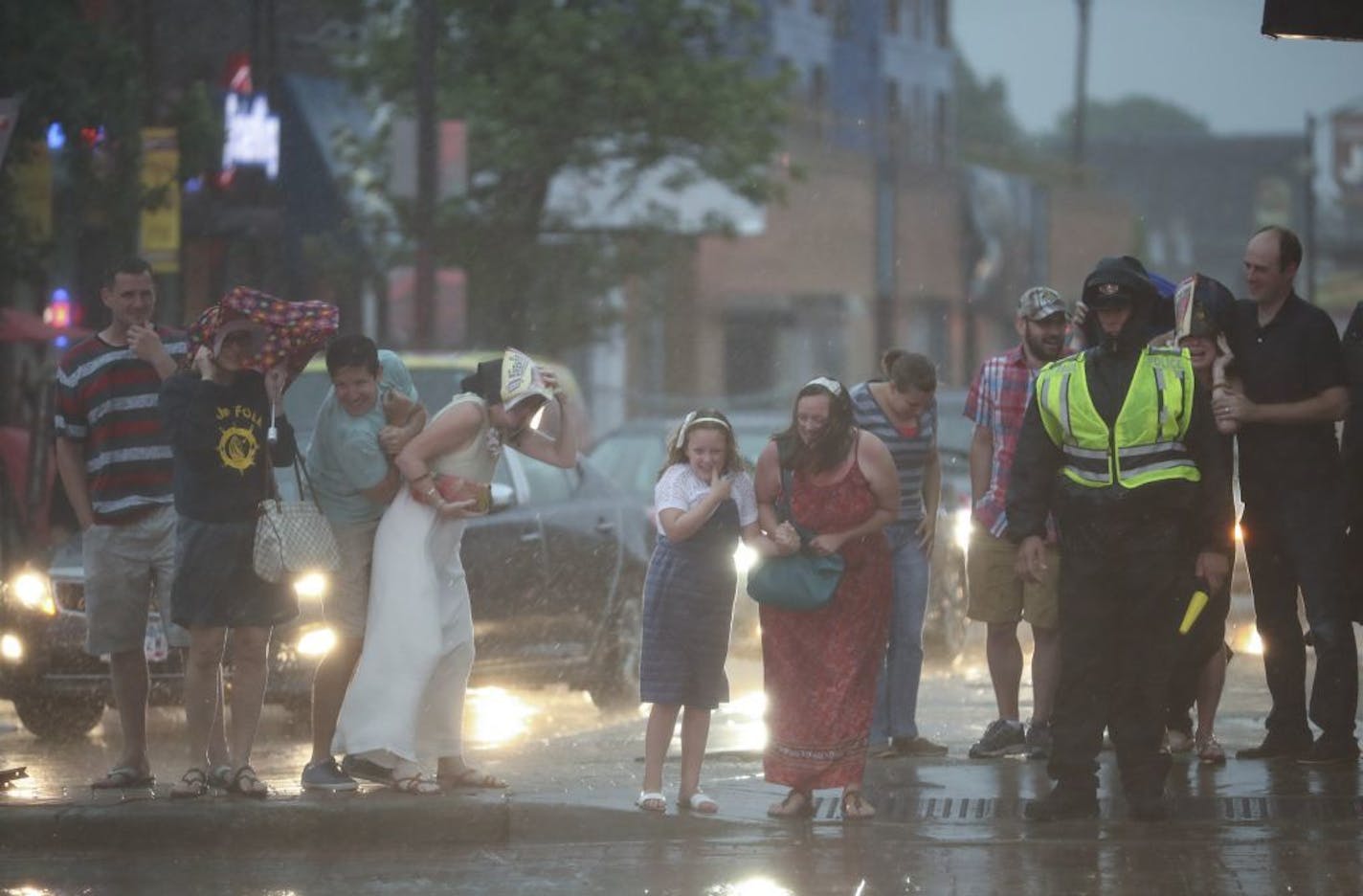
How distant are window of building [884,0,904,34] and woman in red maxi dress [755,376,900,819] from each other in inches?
1978

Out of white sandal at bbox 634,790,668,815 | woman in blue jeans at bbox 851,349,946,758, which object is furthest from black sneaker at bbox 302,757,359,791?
woman in blue jeans at bbox 851,349,946,758

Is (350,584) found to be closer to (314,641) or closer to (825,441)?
(825,441)

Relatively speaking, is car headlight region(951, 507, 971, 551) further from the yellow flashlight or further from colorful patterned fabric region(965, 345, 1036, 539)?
the yellow flashlight

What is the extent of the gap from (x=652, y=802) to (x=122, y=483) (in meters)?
2.25

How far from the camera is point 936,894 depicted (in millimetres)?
7652

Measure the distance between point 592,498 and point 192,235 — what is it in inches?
608

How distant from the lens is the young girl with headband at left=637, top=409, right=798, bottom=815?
→ 9.00m

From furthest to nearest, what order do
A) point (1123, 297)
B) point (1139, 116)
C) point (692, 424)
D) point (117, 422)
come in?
point (1139, 116) → point (117, 422) → point (692, 424) → point (1123, 297)

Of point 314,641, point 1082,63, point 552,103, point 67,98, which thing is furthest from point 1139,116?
point 314,641

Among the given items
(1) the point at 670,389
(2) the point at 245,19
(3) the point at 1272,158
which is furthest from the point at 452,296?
(3) the point at 1272,158

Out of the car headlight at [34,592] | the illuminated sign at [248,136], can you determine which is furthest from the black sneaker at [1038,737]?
the illuminated sign at [248,136]

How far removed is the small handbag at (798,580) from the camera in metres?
8.92

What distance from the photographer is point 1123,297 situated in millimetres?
8797

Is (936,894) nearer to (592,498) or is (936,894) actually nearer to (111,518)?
(111,518)
